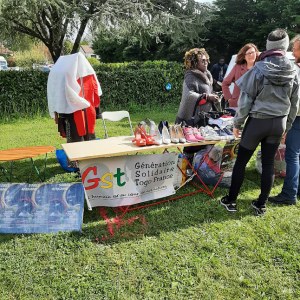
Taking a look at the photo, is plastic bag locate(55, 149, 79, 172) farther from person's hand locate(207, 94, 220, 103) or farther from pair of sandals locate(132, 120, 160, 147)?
person's hand locate(207, 94, 220, 103)

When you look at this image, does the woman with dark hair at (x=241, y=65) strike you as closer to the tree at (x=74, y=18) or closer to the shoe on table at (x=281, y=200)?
the shoe on table at (x=281, y=200)

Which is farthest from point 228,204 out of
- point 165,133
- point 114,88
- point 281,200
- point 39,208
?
point 114,88

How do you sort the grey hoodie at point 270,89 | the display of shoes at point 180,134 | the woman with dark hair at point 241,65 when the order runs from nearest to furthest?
the grey hoodie at point 270,89 < the display of shoes at point 180,134 < the woman with dark hair at point 241,65

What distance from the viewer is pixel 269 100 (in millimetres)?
2930

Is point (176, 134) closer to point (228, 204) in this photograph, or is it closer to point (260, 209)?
point (228, 204)

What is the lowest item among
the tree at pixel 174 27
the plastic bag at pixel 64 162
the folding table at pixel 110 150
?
the plastic bag at pixel 64 162

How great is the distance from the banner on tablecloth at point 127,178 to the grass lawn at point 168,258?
191mm

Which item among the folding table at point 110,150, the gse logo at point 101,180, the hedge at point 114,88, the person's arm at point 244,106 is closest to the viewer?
the person's arm at point 244,106

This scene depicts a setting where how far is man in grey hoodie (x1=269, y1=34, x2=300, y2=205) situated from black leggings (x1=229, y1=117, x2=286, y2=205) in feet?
1.34

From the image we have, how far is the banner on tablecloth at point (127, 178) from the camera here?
3.25 m

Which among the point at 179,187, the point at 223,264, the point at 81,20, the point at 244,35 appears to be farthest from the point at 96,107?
the point at 244,35

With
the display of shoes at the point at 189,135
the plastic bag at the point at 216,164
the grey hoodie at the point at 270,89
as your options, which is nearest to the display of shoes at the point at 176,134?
the display of shoes at the point at 189,135

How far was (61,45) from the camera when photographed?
1306cm

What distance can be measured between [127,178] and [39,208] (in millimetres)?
929
